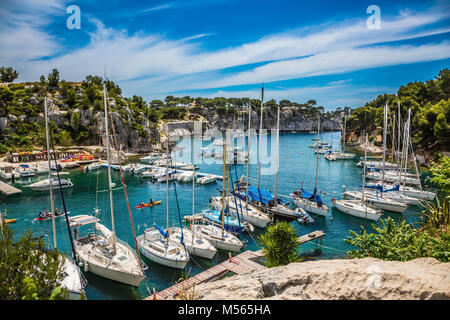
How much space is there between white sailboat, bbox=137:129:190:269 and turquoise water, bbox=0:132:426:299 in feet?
2.03

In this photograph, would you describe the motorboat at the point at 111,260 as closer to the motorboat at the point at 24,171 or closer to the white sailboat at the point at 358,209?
the white sailboat at the point at 358,209

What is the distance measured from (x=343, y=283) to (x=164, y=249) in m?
16.8

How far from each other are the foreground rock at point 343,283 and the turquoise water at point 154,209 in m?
10.5

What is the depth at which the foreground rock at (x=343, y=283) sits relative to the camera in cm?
580

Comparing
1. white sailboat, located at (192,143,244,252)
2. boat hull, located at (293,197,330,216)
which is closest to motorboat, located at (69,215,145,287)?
white sailboat, located at (192,143,244,252)

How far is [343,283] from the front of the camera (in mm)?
6207

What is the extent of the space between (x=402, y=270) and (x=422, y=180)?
4861 centimetres

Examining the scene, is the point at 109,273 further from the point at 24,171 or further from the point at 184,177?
the point at 24,171

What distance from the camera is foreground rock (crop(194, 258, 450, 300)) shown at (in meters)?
A: 5.80

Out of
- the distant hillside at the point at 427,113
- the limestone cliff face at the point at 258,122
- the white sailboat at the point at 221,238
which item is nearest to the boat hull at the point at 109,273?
the white sailboat at the point at 221,238

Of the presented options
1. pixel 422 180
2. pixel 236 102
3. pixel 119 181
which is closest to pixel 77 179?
pixel 119 181

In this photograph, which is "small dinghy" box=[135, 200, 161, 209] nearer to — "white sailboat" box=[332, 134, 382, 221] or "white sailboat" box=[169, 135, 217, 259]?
"white sailboat" box=[169, 135, 217, 259]

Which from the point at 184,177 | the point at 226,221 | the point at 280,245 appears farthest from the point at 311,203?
the point at 184,177
